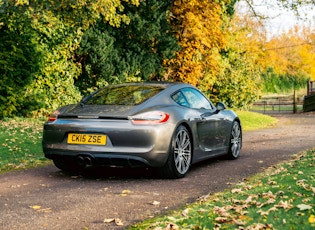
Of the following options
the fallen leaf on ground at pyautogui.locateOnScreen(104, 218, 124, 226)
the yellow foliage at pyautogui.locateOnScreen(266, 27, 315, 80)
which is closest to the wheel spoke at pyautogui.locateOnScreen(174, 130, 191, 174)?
the fallen leaf on ground at pyautogui.locateOnScreen(104, 218, 124, 226)

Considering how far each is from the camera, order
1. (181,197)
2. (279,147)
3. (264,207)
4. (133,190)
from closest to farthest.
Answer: (264,207) → (181,197) → (133,190) → (279,147)

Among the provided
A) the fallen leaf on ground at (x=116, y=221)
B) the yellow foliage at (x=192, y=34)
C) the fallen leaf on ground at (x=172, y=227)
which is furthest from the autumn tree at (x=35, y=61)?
the fallen leaf on ground at (x=172, y=227)

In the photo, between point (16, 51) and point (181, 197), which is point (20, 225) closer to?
point (181, 197)

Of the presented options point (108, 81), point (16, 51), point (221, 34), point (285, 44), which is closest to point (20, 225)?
point (16, 51)

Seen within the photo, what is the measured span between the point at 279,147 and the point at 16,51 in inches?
342

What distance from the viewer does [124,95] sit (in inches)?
329

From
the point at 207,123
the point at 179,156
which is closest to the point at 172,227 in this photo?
the point at 179,156

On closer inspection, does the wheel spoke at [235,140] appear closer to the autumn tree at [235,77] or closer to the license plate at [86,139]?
the license plate at [86,139]

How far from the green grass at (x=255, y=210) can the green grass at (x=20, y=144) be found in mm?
4408

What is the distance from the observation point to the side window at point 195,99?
349 inches

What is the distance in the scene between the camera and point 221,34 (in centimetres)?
2331

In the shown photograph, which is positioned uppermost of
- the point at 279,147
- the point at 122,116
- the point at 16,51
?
the point at 16,51

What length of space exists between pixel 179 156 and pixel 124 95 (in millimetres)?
1278

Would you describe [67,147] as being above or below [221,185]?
above
